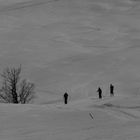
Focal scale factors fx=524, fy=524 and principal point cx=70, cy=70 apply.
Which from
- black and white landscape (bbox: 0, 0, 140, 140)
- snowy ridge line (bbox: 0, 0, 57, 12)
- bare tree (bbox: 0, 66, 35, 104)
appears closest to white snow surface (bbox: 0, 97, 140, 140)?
black and white landscape (bbox: 0, 0, 140, 140)

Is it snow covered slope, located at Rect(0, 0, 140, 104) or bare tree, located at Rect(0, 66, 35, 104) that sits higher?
snow covered slope, located at Rect(0, 0, 140, 104)

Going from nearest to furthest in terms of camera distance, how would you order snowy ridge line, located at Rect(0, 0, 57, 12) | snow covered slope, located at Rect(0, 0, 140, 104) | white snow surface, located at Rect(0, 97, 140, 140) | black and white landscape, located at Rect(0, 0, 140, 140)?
white snow surface, located at Rect(0, 97, 140, 140) < black and white landscape, located at Rect(0, 0, 140, 140) < snow covered slope, located at Rect(0, 0, 140, 104) < snowy ridge line, located at Rect(0, 0, 57, 12)

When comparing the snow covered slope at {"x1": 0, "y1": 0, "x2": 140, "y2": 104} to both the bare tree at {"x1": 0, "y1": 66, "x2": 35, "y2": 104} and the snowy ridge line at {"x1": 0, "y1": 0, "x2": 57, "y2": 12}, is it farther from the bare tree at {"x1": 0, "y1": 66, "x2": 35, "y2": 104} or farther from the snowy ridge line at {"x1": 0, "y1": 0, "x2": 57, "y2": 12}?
the bare tree at {"x1": 0, "y1": 66, "x2": 35, "y2": 104}

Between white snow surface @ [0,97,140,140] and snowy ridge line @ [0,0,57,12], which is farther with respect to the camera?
snowy ridge line @ [0,0,57,12]

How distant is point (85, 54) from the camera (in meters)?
99.2

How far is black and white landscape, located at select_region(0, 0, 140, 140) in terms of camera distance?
61.1 ft

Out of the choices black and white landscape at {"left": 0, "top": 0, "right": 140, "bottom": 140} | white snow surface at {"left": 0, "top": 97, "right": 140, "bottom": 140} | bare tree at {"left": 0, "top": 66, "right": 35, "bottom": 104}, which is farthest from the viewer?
bare tree at {"left": 0, "top": 66, "right": 35, "bottom": 104}

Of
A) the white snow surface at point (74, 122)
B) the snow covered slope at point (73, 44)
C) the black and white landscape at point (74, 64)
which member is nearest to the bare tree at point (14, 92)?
the black and white landscape at point (74, 64)

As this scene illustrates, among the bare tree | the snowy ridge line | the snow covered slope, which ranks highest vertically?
the snowy ridge line

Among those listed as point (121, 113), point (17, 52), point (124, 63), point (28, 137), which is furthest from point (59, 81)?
point (28, 137)

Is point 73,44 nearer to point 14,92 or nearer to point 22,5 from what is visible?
point 22,5

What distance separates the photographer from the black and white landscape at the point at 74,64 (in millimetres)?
18628

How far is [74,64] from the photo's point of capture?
92.4m

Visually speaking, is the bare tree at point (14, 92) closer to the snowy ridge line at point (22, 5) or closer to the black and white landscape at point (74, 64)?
the black and white landscape at point (74, 64)
